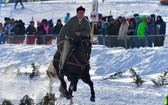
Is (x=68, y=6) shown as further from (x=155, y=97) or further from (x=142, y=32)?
(x=155, y=97)

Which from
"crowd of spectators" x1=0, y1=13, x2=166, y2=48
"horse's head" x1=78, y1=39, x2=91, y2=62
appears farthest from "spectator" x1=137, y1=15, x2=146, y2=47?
"horse's head" x1=78, y1=39, x2=91, y2=62

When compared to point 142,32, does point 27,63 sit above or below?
below

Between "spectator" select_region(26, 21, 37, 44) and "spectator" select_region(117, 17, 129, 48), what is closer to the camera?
"spectator" select_region(117, 17, 129, 48)

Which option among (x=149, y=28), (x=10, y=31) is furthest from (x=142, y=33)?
(x=10, y=31)

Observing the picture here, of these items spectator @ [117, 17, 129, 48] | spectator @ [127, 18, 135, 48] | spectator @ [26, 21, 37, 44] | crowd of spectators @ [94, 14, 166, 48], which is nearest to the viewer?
crowd of spectators @ [94, 14, 166, 48]

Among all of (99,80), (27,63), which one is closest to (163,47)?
(99,80)

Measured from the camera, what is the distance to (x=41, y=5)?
4916cm

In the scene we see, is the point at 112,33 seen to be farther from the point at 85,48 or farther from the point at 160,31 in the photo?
the point at 85,48

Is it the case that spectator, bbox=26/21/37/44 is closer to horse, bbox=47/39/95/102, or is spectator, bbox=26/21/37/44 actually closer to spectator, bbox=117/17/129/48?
spectator, bbox=117/17/129/48

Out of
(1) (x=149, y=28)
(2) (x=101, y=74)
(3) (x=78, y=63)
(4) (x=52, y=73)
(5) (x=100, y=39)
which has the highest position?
(3) (x=78, y=63)

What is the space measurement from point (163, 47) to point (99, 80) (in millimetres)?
3067

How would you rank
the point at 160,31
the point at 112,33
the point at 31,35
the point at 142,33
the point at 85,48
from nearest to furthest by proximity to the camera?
1. the point at 85,48
2. the point at 142,33
3. the point at 160,31
4. the point at 112,33
5. the point at 31,35

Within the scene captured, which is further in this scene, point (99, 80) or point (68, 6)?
point (68, 6)

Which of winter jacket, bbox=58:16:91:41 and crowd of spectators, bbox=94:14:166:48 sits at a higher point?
winter jacket, bbox=58:16:91:41
